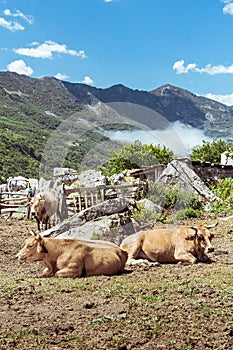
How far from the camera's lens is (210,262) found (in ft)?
33.9

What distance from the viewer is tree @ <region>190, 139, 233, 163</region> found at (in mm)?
58094

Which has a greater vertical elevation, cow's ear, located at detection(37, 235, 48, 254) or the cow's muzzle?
cow's ear, located at detection(37, 235, 48, 254)

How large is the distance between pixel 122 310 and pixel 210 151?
55.1 meters

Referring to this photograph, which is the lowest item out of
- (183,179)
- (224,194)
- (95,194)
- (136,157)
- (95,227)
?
(95,227)

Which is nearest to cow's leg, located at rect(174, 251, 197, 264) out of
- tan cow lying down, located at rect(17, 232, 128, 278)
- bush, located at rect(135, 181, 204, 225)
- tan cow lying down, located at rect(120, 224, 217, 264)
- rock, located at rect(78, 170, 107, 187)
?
tan cow lying down, located at rect(120, 224, 217, 264)

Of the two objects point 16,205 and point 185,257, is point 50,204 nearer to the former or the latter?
point 16,205

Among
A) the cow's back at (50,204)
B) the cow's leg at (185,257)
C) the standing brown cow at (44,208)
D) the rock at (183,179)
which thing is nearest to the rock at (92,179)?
the rock at (183,179)

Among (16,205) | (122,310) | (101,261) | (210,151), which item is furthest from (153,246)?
Answer: (210,151)

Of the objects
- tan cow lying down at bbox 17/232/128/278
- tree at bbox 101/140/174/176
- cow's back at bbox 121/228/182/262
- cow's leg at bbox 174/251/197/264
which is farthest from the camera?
tree at bbox 101/140/174/176

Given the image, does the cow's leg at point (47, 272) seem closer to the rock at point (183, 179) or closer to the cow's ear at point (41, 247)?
the cow's ear at point (41, 247)

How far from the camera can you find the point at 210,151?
60.0 metres

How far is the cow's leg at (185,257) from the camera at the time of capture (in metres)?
10.3

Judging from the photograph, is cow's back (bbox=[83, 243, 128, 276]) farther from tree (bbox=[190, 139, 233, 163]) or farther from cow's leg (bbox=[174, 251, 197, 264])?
tree (bbox=[190, 139, 233, 163])

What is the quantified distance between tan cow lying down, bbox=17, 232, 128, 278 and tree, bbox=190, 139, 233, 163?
49227 mm
